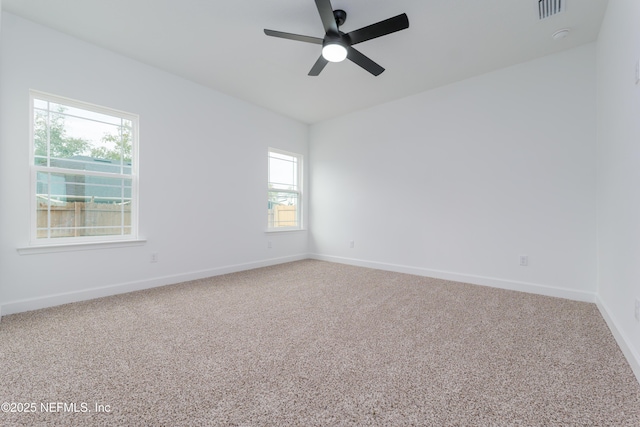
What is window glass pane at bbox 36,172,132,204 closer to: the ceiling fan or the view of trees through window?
the view of trees through window

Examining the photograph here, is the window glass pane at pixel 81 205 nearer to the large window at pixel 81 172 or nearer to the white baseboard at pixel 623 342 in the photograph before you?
the large window at pixel 81 172

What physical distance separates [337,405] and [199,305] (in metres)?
1.87

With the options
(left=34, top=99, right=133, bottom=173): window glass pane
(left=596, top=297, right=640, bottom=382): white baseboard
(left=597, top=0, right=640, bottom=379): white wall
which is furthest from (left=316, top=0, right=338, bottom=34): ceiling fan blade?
(left=596, top=297, right=640, bottom=382): white baseboard

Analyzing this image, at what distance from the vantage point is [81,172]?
2.82 metres

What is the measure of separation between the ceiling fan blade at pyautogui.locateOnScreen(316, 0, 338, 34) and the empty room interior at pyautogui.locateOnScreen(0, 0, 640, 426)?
0.02m

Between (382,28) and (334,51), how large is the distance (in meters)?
0.43

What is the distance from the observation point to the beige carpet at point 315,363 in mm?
1247

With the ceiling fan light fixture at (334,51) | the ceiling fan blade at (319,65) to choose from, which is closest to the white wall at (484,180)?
the ceiling fan blade at (319,65)

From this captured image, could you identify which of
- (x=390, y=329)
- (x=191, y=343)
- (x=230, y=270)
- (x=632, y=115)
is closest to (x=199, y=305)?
(x=191, y=343)

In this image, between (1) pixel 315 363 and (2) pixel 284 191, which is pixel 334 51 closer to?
(1) pixel 315 363

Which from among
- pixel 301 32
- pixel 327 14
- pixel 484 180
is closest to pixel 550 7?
pixel 484 180

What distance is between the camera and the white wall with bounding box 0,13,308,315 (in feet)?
7.97

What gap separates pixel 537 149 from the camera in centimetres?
305

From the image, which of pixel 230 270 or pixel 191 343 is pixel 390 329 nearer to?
pixel 191 343
